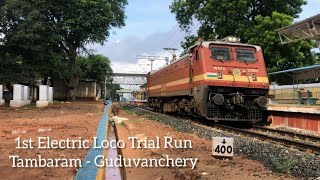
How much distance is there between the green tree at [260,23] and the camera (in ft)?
93.1

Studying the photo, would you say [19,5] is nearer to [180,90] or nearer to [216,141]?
[180,90]

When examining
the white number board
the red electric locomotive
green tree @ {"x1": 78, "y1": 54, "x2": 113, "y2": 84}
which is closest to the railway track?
the red electric locomotive

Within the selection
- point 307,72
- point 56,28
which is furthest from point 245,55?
point 56,28

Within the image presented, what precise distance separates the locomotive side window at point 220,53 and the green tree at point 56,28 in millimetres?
19392

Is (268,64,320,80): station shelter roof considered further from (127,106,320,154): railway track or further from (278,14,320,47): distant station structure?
(127,106,320,154): railway track

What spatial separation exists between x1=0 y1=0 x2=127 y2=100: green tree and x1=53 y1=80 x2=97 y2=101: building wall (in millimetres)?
10127

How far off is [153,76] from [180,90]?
11.0m

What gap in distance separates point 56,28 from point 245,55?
2495 cm

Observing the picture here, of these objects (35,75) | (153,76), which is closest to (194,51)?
(153,76)

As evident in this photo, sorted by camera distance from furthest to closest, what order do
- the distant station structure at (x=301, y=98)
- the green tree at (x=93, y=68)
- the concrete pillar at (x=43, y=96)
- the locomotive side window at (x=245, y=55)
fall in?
the green tree at (x=93, y=68), the concrete pillar at (x=43, y=96), the locomotive side window at (x=245, y=55), the distant station structure at (x=301, y=98)

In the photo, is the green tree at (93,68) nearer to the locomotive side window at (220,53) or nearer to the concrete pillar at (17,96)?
the concrete pillar at (17,96)

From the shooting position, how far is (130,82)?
104 meters

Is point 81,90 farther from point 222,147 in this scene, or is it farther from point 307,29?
point 222,147

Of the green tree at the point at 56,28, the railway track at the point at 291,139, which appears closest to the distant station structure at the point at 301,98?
the railway track at the point at 291,139
